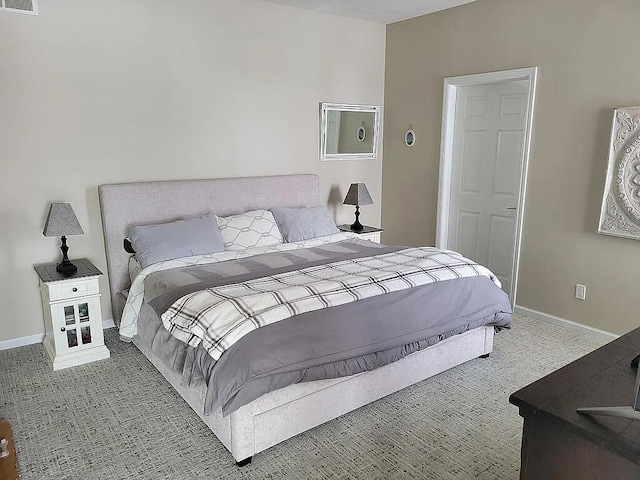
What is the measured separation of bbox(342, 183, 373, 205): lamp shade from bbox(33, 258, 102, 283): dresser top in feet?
8.36

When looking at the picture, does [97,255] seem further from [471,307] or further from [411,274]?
[471,307]

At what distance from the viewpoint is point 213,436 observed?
251 cm

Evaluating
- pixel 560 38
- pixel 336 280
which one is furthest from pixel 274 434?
pixel 560 38

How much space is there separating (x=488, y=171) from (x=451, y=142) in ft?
1.66

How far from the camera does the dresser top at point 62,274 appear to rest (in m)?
3.21

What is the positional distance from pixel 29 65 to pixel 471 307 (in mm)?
3492

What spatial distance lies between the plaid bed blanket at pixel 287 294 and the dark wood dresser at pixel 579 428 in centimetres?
131

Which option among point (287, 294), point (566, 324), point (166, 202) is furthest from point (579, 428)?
point (166, 202)

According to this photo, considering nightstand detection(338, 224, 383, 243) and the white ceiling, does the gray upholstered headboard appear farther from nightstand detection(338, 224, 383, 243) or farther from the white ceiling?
the white ceiling

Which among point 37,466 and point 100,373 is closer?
point 37,466

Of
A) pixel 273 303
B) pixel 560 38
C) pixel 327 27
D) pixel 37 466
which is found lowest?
pixel 37 466

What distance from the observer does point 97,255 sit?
381 cm

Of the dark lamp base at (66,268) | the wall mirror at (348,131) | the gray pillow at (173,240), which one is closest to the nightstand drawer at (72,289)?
the dark lamp base at (66,268)

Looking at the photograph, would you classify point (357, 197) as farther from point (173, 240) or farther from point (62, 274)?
point (62, 274)
